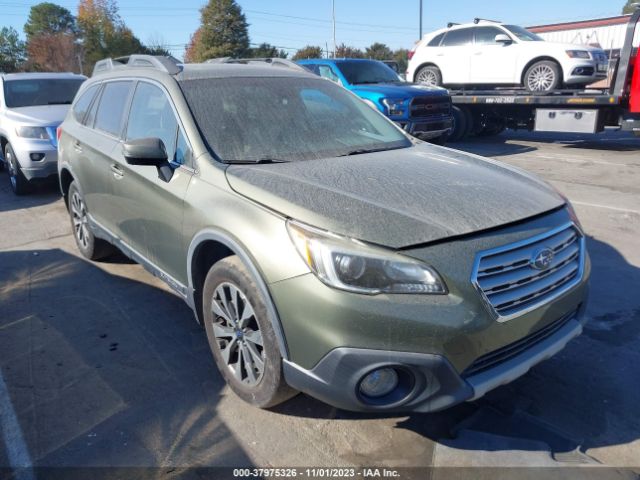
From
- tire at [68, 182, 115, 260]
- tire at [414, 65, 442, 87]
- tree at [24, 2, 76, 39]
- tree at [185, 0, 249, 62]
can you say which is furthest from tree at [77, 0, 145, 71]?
tire at [68, 182, 115, 260]

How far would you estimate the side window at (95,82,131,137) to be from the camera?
4.19 meters

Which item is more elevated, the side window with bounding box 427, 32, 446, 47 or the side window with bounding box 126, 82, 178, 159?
the side window with bounding box 427, 32, 446, 47

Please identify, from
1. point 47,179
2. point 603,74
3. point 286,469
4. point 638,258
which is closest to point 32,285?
point 286,469

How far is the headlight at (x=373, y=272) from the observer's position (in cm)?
228

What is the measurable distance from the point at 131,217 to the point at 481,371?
8.77 ft

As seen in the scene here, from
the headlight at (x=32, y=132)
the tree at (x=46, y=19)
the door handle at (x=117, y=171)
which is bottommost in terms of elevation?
the headlight at (x=32, y=132)

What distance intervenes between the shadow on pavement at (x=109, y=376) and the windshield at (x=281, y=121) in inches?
55.1

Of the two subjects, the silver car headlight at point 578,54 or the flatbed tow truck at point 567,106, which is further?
the silver car headlight at point 578,54

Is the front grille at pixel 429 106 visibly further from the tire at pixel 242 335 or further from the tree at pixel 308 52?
the tree at pixel 308 52

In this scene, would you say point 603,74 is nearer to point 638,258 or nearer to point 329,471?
point 638,258

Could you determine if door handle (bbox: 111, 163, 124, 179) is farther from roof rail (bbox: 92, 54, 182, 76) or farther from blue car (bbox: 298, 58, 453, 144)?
blue car (bbox: 298, 58, 453, 144)

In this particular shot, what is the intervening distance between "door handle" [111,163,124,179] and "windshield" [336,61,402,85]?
26.1ft

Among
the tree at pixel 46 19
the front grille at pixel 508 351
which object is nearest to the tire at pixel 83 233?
the front grille at pixel 508 351

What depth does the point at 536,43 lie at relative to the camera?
37.8 feet
